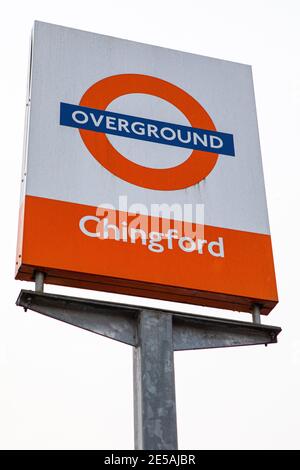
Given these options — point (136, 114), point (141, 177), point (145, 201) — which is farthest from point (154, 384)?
point (136, 114)

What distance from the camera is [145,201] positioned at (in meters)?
9.50

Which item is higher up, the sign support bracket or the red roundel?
the red roundel

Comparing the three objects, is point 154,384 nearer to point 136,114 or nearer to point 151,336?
point 151,336

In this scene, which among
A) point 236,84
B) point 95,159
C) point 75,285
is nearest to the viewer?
point 75,285

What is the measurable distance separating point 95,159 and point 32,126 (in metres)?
0.66

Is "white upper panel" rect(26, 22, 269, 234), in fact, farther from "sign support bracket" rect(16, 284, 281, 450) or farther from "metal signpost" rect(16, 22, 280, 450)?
"sign support bracket" rect(16, 284, 281, 450)

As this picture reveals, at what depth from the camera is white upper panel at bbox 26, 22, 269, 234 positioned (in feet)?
30.8

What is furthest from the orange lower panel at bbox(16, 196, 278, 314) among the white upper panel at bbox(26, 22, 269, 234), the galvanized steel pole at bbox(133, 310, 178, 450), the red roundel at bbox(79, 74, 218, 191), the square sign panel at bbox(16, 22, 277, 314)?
the red roundel at bbox(79, 74, 218, 191)

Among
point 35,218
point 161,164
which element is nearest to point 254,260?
point 161,164

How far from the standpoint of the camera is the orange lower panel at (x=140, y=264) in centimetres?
884

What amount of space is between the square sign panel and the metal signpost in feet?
0.04

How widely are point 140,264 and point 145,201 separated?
72cm

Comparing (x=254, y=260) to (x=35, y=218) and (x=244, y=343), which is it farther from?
(x=35, y=218)

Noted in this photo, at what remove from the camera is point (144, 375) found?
8.37 m
